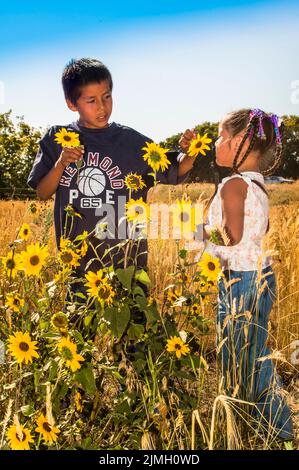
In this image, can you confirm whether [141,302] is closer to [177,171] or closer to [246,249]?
[246,249]

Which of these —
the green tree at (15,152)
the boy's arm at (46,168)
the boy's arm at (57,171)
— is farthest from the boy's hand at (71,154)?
the green tree at (15,152)

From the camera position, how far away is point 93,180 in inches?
90.0

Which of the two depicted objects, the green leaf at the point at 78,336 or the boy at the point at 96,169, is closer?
the green leaf at the point at 78,336

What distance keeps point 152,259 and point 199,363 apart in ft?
5.93

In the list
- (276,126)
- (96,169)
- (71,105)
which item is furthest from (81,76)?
(276,126)

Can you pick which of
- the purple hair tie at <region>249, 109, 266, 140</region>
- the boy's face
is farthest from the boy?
the purple hair tie at <region>249, 109, 266, 140</region>

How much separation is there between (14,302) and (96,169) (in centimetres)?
74

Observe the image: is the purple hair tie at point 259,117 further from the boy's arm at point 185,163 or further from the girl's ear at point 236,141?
the boy's arm at point 185,163

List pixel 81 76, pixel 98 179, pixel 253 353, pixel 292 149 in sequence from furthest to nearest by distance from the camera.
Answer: pixel 292 149, pixel 81 76, pixel 98 179, pixel 253 353

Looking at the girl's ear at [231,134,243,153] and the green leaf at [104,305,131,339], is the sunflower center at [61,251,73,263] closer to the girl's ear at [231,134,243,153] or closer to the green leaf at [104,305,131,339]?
the green leaf at [104,305,131,339]

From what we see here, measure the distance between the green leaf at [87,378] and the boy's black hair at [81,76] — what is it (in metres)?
1.25

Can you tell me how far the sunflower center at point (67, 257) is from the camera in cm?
163

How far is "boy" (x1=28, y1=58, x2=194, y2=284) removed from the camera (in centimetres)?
226

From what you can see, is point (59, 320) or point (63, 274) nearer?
point (59, 320)
